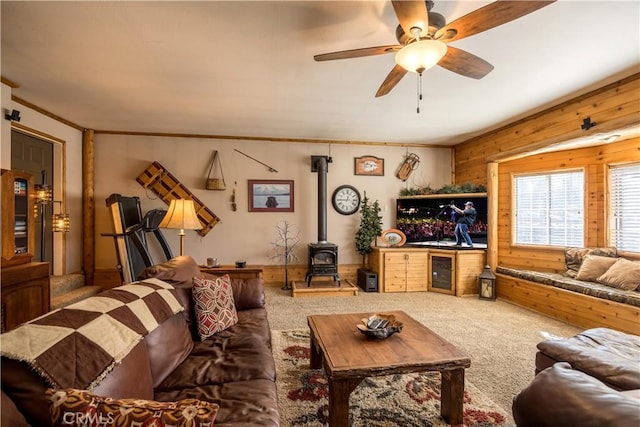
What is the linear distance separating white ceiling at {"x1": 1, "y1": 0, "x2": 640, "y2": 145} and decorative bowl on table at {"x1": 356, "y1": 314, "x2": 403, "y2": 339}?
82.5 inches

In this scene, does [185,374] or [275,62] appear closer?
[185,374]

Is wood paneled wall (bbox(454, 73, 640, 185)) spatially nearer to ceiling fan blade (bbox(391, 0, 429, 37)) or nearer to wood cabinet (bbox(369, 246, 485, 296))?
wood cabinet (bbox(369, 246, 485, 296))

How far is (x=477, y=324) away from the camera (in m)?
3.42

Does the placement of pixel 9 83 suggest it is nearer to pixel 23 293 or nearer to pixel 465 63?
pixel 23 293

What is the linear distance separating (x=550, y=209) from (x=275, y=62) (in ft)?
14.5

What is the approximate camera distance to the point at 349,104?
3.64 metres

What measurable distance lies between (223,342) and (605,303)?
152 inches

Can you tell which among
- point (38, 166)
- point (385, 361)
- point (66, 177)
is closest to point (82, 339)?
point (385, 361)

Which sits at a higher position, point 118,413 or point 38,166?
point 38,166

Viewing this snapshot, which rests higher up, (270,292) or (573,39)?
(573,39)

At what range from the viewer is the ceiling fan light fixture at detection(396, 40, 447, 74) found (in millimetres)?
1725

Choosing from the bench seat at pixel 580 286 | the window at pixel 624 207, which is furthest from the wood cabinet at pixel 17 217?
the window at pixel 624 207

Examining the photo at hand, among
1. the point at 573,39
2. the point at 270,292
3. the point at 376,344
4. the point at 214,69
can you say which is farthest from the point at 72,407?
the point at 270,292

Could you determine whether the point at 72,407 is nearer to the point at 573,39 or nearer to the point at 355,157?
the point at 573,39
